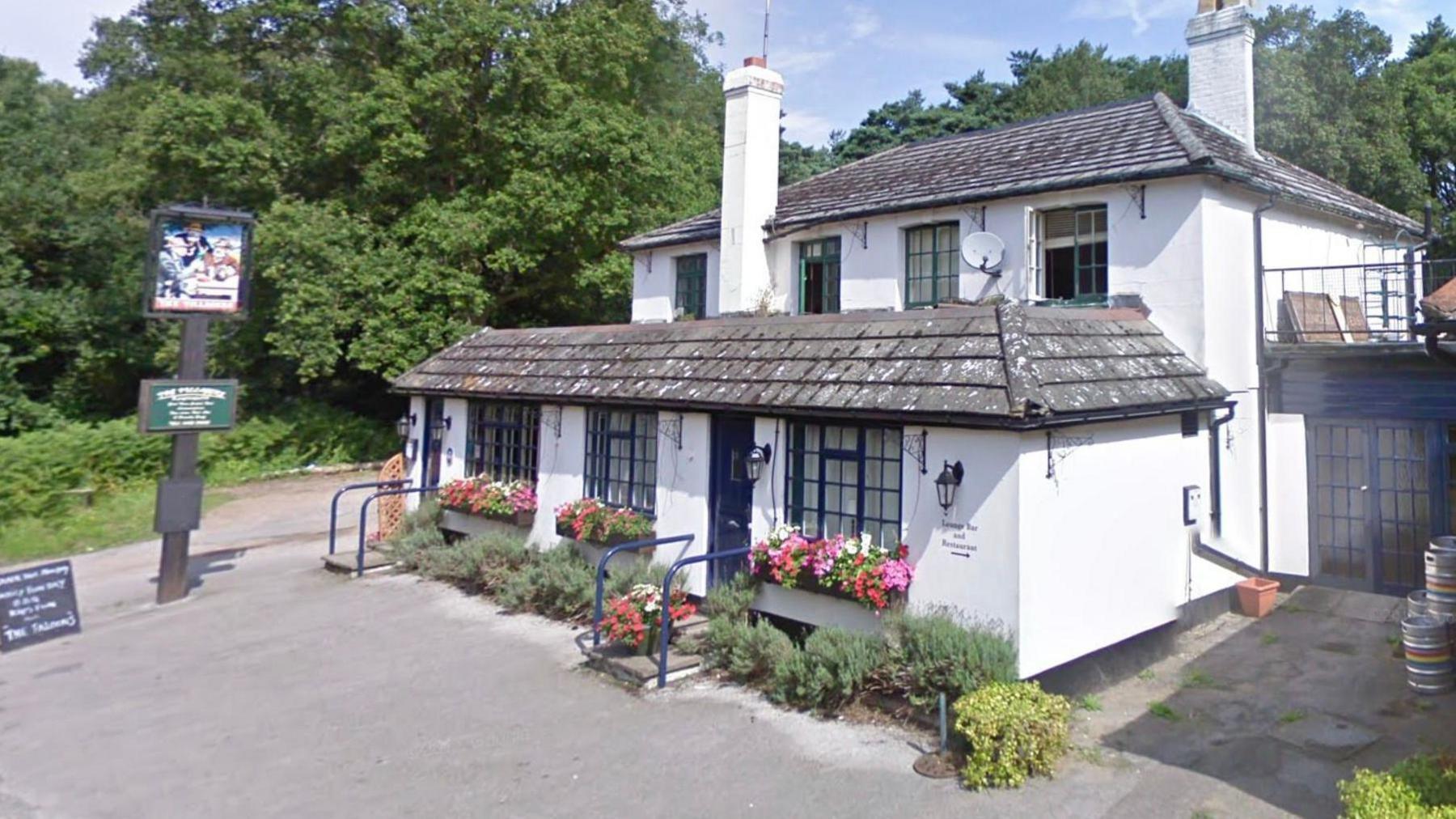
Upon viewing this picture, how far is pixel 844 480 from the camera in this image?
9.62 meters

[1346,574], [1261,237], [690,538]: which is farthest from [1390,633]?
[690,538]

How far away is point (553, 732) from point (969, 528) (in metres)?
4.25

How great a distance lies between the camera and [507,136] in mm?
24016

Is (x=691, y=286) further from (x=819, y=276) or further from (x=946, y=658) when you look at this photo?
(x=946, y=658)

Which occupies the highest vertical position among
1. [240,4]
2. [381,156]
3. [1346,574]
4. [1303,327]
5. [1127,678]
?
[240,4]

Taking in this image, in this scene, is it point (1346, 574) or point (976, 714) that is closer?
point (976, 714)

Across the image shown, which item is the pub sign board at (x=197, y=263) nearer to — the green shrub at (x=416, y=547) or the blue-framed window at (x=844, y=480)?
the green shrub at (x=416, y=547)

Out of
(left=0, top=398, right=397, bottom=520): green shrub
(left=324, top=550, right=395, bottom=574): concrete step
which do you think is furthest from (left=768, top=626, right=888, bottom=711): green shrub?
(left=0, top=398, right=397, bottom=520): green shrub

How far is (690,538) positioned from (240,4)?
23137 millimetres

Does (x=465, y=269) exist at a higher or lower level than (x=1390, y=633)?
higher

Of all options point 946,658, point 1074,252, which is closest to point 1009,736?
point 946,658

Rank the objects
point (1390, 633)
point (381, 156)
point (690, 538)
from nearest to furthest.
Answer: point (1390, 633) < point (690, 538) < point (381, 156)

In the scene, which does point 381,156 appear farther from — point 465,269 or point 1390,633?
point 1390,633

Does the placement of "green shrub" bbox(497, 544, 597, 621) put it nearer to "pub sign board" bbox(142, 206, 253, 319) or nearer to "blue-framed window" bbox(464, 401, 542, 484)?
"blue-framed window" bbox(464, 401, 542, 484)
